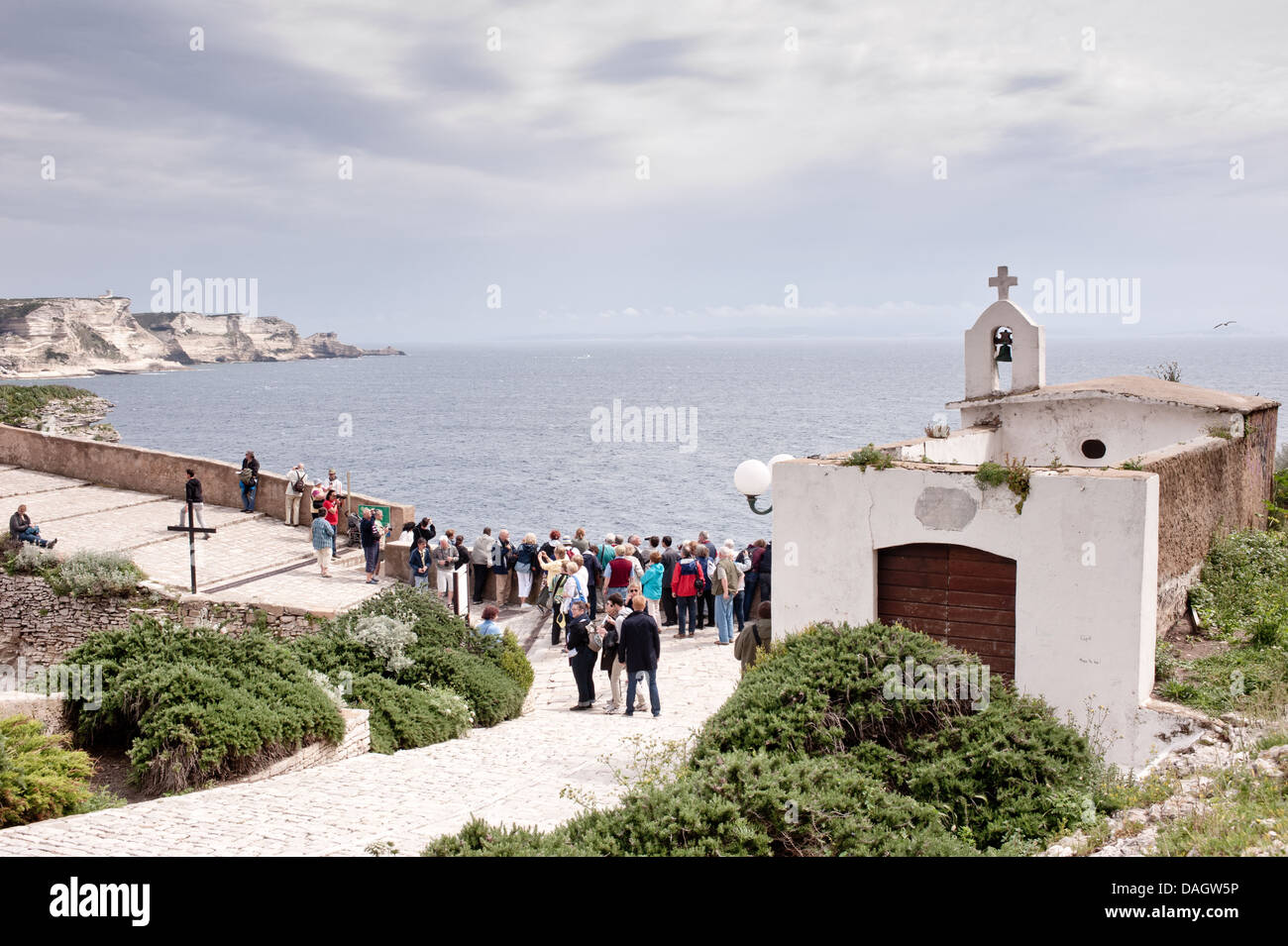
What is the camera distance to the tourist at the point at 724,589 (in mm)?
15750

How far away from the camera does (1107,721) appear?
8.92 meters

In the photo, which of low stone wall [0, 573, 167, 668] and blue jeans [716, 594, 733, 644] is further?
low stone wall [0, 573, 167, 668]

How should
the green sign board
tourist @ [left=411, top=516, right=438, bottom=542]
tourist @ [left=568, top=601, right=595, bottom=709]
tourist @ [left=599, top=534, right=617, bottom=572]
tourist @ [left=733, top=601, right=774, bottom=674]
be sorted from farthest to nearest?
1. the green sign board
2. tourist @ [left=411, top=516, right=438, bottom=542]
3. tourist @ [left=599, top=534, right=617, bottom=572]
4. tourist @ [left=568, top=601, right=595, bottom=709]
5. tourist @ [left=733, top=601, right=774, bottom=674]

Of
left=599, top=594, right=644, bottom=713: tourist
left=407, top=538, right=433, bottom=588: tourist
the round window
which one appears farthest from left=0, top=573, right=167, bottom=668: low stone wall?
the round window

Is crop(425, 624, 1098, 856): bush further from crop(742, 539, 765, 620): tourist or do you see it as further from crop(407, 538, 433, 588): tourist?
crop(407, 538, 433, 588): tourist

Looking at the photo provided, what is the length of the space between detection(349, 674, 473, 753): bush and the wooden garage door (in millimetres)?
5486

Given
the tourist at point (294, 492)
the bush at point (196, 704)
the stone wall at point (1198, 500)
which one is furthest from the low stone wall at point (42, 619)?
the stone wall at point (1198, 500)

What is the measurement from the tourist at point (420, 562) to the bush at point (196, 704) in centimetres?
567

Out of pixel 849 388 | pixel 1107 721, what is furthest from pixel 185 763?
pixel 849 388

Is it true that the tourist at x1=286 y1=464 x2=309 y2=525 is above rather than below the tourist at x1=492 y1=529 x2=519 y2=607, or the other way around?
above

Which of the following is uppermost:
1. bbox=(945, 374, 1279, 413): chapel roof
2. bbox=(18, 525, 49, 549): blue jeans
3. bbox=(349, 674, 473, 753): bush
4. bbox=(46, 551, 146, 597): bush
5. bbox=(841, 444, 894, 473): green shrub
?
bbox=(945, 374, 1279, 413): chapel roof

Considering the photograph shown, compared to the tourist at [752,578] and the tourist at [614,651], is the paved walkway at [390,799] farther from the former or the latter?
the tourist at [752,578]

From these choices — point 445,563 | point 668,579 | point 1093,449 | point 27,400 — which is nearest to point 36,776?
point 445,563

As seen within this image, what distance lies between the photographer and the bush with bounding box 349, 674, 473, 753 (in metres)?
11.5
